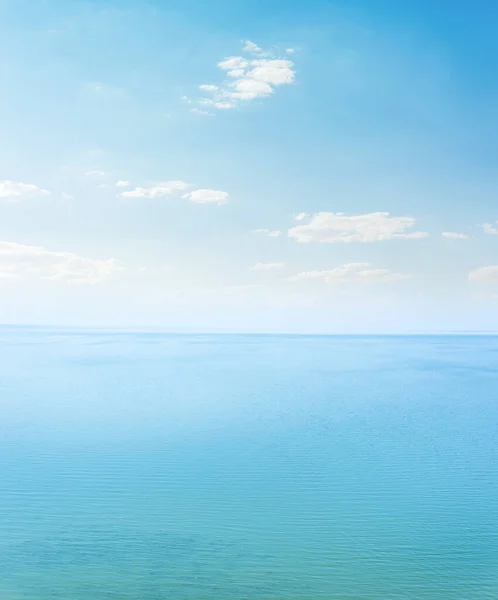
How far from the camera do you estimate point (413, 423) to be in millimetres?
24406

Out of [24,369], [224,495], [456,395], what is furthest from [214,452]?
[24,369]

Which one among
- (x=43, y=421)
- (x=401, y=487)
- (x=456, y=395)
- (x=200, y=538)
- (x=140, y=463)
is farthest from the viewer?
(x=456, y=395)

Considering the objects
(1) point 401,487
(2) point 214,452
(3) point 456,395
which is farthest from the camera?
(3) point 456,395

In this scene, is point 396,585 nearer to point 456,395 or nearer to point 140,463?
point 140,463

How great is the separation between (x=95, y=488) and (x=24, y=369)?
3664 centimetres

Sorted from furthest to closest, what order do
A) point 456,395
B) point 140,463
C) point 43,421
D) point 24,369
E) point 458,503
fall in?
point 24,369 → point 456,395 → point 43,421 → point 140,463 → point 458,503

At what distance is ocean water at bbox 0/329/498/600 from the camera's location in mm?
10195

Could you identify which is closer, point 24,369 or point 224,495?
point 224,495

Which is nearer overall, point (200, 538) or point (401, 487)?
point (200, 538)

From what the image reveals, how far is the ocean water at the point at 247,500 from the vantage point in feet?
33.4

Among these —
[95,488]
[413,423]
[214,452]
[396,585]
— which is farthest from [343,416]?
[396,585]

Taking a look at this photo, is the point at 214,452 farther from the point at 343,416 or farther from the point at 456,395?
the point at 456,395

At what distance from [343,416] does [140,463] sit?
1160 cm

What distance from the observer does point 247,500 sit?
14.1m
